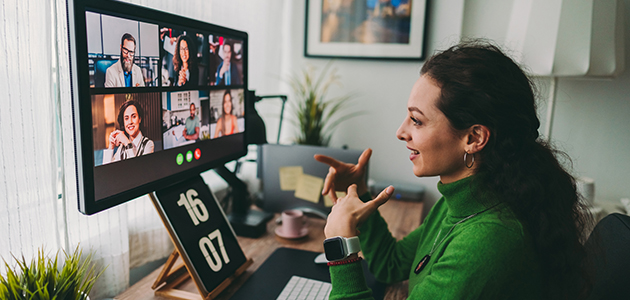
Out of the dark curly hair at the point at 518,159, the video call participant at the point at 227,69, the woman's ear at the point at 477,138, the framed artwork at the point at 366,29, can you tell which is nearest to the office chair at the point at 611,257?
the dark curly hair at the point at 518,159

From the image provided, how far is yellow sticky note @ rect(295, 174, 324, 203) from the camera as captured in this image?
1528mm

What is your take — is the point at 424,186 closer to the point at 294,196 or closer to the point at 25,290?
the point at 294,196

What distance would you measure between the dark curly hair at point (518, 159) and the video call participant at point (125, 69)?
2.03ft

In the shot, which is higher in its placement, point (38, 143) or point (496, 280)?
point (38, 143)

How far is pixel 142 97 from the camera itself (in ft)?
2.68

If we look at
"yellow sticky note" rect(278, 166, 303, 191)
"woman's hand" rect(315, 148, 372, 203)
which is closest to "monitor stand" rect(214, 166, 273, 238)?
"yellow sticky note" rect(278, 166, 303, 191)

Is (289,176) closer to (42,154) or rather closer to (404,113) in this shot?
(404,113)

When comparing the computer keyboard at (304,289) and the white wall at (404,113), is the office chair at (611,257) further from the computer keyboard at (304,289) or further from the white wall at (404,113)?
the white wall at (404,113)

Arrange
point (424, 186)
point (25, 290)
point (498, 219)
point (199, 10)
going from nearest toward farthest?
point (25, 290) → point (498, 219) → point (199, 10) → point (424, 186)

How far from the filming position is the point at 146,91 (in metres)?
0.82

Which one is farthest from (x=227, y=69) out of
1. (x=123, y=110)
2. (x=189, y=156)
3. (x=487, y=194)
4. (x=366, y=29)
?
(x=366, y=29)

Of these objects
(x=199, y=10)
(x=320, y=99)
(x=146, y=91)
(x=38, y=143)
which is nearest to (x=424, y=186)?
(x=320, y=99)

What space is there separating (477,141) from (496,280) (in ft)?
0.90

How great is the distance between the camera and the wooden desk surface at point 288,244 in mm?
998
